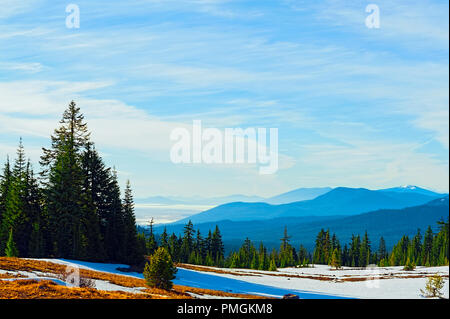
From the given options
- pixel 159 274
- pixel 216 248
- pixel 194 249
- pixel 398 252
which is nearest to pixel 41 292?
pixel 159 274

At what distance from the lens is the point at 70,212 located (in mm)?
45281

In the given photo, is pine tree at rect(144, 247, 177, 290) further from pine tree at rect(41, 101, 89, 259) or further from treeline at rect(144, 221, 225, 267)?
treeline at rect(144, 221, 225, 267)

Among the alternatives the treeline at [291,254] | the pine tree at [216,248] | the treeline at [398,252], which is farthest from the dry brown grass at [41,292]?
the treeline at [398,252]

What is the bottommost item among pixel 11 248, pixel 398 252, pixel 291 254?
pixel 398 252

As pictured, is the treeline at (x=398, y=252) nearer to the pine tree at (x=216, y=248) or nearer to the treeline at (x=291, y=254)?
the treeline at (x=291, y=254)

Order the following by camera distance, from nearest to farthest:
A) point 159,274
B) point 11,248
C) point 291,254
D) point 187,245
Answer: point 159,274, point 11,248, point 187,245, point 291,254

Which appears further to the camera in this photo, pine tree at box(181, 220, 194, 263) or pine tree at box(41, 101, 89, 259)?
pine tree at box(181, 220, 194, 263)

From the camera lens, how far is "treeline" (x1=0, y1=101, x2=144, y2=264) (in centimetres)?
4481

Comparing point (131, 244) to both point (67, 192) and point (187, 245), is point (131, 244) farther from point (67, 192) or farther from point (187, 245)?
point (187, 245)

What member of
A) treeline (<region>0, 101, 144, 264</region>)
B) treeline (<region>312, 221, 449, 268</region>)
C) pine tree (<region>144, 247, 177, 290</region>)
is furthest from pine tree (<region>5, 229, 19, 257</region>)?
treeline (<region>312, 221, 449, 268</region>)

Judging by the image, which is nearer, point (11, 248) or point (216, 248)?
point (11, 248)
